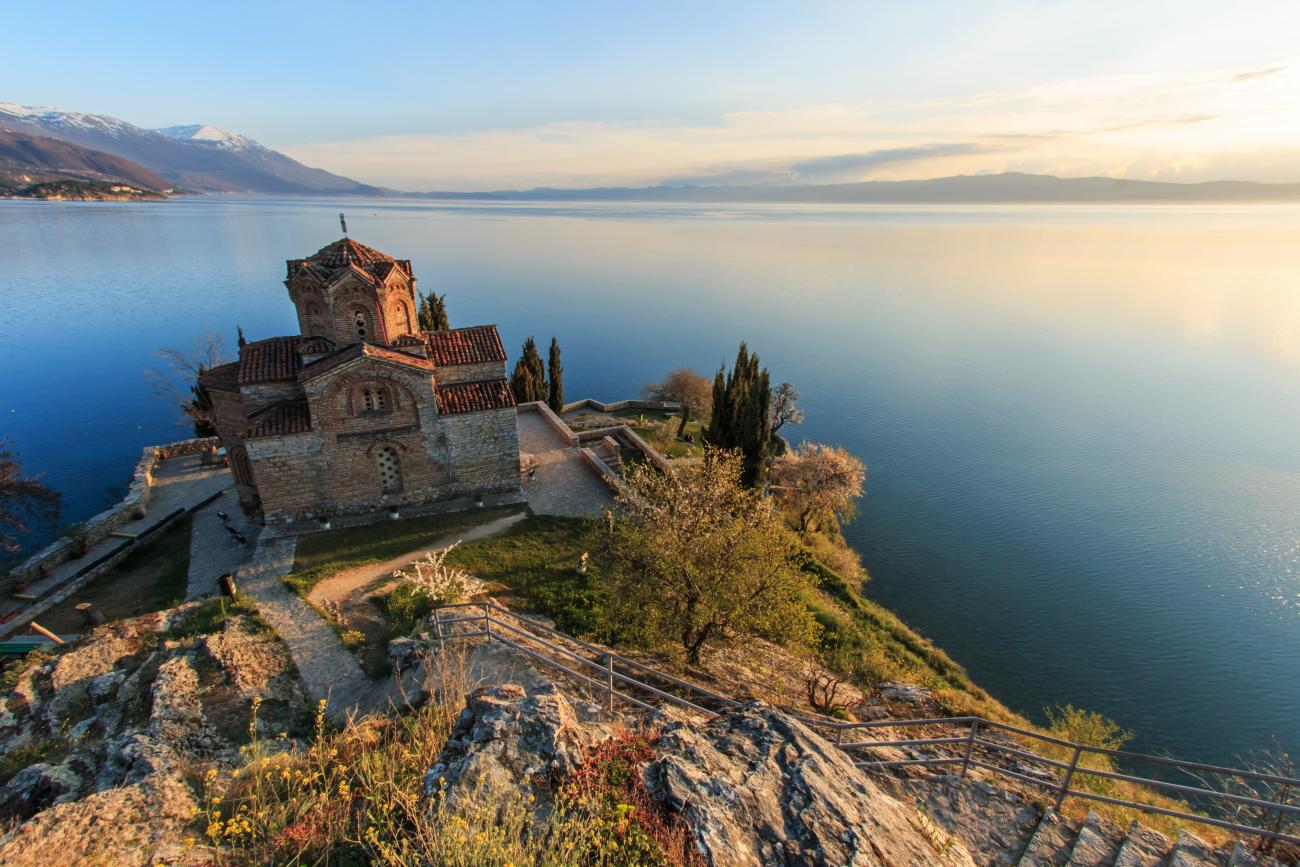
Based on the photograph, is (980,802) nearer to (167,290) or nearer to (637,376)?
(637,376)

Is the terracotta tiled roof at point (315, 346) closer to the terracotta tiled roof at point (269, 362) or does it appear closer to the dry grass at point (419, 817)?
the terracotta tiled roof at point (269, 362)

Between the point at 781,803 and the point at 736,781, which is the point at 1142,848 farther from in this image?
the point at 736,781

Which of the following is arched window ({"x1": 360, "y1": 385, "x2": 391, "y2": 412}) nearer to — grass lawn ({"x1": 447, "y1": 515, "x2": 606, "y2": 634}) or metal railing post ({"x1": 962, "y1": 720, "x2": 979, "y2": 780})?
grass lawn ({"x1": 447, "y1": 515, "x2": 606, "y2": 634})

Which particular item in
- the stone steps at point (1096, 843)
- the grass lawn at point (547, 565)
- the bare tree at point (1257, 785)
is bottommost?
the bare tree at point (1257, 785)

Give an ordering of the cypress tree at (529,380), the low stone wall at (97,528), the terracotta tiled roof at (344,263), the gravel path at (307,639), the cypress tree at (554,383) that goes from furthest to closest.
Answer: the cypress tree at (554,383)
the cypress tree at (529,380)
the terracotta tiled roof at (344,263)
the low stone wall at (97,528)
the gravel path at (307,639)

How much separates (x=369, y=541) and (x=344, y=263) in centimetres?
949

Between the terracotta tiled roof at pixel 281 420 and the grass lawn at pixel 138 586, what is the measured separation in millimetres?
5232

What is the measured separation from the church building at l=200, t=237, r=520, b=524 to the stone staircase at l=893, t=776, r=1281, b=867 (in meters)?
16.9

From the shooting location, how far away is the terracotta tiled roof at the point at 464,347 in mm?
22359

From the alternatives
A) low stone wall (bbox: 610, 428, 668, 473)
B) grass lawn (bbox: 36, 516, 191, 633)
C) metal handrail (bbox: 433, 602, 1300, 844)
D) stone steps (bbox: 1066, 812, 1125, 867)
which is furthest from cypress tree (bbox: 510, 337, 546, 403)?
stone steps (bbox: 1066, 812, 1125, 867)

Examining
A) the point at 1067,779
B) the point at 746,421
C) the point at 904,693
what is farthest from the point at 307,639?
the point at 746,421

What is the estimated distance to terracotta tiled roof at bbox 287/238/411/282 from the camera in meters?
20.3

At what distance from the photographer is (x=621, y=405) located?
42.8 m

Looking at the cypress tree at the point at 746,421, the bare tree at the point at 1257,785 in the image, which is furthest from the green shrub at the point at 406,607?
the bare tree at the point at 1257,785
